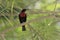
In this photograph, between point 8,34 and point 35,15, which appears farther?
point 35,15

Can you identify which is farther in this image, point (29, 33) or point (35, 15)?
point (35, 15)

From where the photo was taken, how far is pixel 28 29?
124 cm

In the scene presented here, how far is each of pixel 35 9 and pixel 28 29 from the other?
14 cm

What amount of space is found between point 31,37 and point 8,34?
0.50ft

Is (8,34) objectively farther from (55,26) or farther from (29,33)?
(55,26)

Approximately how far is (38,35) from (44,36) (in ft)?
0.12

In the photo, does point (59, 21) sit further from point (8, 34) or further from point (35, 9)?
point (8, 34)

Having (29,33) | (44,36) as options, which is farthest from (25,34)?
(44,36)

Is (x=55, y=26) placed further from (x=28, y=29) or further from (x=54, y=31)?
(x=28, y=29)

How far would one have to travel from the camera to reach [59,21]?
4.03 ft

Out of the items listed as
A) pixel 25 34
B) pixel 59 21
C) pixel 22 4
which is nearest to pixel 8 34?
pixel 25 34

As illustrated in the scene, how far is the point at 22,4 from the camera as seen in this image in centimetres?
121

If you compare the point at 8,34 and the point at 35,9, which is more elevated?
the point at 35,9

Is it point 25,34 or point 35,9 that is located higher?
point 35,9
